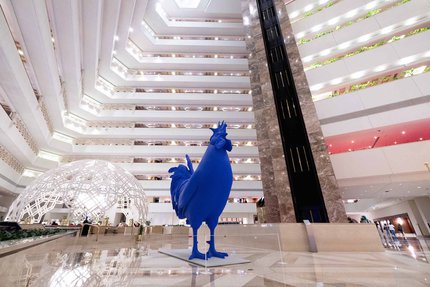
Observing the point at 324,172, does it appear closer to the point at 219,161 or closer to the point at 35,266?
the point at 219,161

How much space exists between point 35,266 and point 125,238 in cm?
701

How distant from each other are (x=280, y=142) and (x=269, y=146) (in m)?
1.04

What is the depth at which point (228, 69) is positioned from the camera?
2481 centimetres

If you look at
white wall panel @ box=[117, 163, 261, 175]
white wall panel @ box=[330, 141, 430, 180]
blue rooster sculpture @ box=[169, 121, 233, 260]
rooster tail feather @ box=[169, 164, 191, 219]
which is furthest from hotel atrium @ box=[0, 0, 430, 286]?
rooster tail feather @ box=[169, 164, 191, 219]

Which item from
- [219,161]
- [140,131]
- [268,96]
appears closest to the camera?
[219,161]

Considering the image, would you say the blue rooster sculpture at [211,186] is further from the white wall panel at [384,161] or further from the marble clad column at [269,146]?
the white wall panel at [384,161]

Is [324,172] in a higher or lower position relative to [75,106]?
lower

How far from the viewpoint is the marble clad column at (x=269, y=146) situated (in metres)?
8.41

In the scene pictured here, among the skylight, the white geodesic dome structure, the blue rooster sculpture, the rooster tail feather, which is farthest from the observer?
the skylight

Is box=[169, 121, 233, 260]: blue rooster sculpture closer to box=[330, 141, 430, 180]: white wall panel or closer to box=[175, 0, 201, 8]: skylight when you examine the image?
box=[330, 141, 430, 180]: white wall panel

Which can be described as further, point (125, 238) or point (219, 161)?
point (125, 238)

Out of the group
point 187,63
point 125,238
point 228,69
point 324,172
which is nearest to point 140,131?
point 187,63

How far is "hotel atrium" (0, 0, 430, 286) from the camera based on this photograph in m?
3.20

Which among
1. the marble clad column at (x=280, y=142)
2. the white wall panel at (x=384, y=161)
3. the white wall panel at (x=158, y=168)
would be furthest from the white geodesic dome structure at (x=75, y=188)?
the white wall panel at (x=158, y=168)
